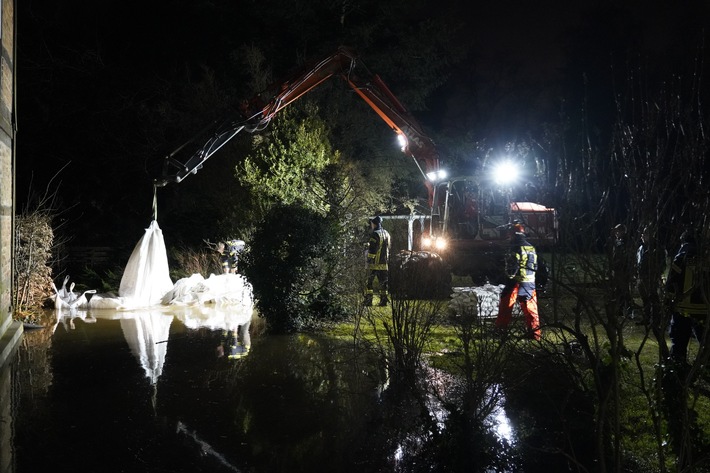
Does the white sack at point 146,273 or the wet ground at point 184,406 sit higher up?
the white sack at point 146,273

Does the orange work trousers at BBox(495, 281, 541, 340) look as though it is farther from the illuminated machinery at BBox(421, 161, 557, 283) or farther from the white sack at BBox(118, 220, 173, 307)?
the white sack at BBox(118, 220, 173, 307)

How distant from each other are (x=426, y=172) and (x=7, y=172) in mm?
9259

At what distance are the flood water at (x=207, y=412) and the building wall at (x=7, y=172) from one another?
1.93 ft

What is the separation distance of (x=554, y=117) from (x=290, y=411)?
1295 inches

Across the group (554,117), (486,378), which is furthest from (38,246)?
(554,117)

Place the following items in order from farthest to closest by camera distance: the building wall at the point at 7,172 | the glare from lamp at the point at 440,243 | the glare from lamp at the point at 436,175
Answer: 1. the glare from lamp at the point at 436,175
2. the glare from lamp at the point at 440,243
3. the building wall at the point at 7,172

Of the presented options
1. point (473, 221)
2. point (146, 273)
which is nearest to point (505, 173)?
point (473, 221)

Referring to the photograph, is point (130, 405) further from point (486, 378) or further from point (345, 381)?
point (486, 378)

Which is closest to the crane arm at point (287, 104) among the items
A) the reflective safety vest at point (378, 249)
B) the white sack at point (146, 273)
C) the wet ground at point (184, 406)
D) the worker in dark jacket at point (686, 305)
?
the white sack at point (146, 273)

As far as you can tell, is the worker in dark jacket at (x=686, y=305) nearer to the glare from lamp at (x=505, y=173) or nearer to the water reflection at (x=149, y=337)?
the water reflection at (x=149, y=337)

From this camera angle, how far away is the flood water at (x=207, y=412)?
5.32 m

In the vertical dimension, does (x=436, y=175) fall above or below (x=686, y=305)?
above

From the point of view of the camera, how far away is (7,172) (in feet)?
34.8

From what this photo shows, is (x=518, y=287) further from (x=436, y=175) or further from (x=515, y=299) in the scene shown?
(x=436, y=175)
